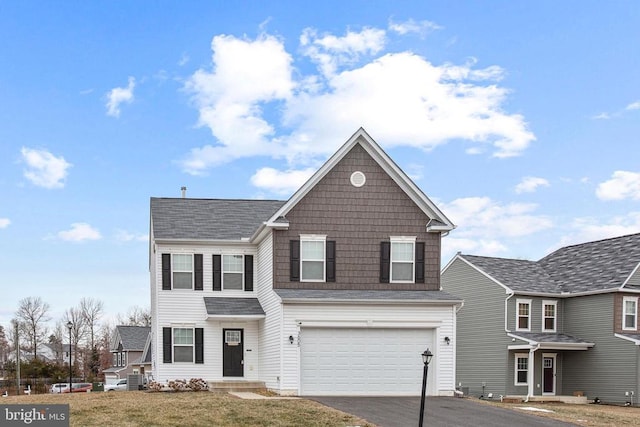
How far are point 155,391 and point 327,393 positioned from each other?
6974 mm

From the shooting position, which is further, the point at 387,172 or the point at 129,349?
the point at 129,349

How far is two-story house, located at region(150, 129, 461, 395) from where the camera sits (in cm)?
2705

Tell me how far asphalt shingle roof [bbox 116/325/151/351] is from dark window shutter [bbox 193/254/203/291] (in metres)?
38.4

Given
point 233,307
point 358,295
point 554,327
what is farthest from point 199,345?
point 554,327

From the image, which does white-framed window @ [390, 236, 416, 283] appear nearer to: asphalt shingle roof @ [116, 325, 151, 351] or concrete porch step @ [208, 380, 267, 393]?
concrete porch step @ [208, 380, 267, 393]

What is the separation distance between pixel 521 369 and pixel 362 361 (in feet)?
44.5

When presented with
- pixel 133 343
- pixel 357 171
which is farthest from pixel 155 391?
pixel 133 343

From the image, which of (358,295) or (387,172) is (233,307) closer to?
(358,295)

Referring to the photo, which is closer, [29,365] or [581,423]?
[581,423]

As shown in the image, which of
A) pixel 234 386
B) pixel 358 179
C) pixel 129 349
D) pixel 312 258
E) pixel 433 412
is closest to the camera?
pixel 433 412

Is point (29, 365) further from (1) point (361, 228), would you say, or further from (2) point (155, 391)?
(1) point (361, 228)

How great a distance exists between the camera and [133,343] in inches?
2685

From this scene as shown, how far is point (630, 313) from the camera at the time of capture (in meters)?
36.6

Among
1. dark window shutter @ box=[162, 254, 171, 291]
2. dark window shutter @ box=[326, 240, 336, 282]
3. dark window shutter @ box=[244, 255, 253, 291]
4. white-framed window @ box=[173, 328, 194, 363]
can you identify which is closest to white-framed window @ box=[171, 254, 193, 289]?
dark window shutter @ box=[162, 254, 171, 291]
